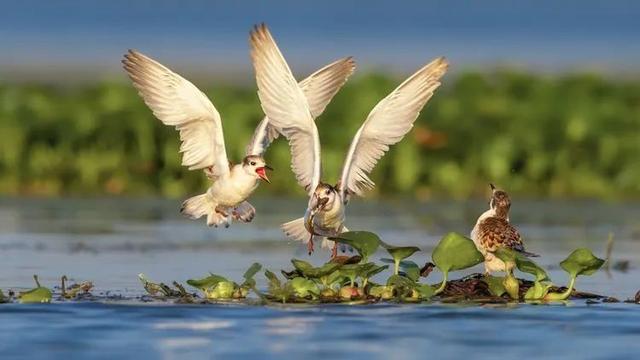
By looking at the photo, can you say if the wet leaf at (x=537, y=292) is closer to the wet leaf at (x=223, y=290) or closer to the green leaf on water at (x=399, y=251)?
the green leaf on water at (x=399, y=251)

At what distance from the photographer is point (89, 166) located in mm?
20219

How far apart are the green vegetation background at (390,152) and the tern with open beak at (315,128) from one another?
5.53 metres

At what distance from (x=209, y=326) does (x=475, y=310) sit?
1.69 meters

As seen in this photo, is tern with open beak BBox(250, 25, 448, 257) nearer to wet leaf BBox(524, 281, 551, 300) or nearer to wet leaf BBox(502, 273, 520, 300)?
wet leaf BBox(502, 273, 520, 300)

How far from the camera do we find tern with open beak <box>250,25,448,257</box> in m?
13.7

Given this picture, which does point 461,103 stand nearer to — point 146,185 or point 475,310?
point 146,185

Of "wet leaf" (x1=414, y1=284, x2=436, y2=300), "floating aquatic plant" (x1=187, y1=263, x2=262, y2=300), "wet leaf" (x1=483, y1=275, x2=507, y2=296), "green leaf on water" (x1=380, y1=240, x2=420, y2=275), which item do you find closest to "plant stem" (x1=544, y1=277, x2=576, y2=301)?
"wet leaf" (x1=483, y1=275, x2=507, y2=296)

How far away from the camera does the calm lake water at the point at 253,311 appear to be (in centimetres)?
1121

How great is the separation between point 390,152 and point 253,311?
26.0ft

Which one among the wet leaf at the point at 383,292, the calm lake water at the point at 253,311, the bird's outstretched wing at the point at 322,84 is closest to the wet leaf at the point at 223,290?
the calm lake water at the point at 253,311

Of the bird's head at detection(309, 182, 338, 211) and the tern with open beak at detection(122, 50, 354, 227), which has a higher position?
the tern with open beak at detection(122, 50, 354, 227)

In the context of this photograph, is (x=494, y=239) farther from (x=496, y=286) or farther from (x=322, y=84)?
(x=322, y=84)

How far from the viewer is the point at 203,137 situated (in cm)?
1443

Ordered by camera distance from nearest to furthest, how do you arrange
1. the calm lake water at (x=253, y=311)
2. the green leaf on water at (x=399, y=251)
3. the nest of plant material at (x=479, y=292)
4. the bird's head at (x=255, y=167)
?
the calm lake water at (x=253, y=311) → the green leaf on water at (x=399, y=251) → the nest of plant material at (x=479, y=292) → the bird's head at (x=255, y=167)
